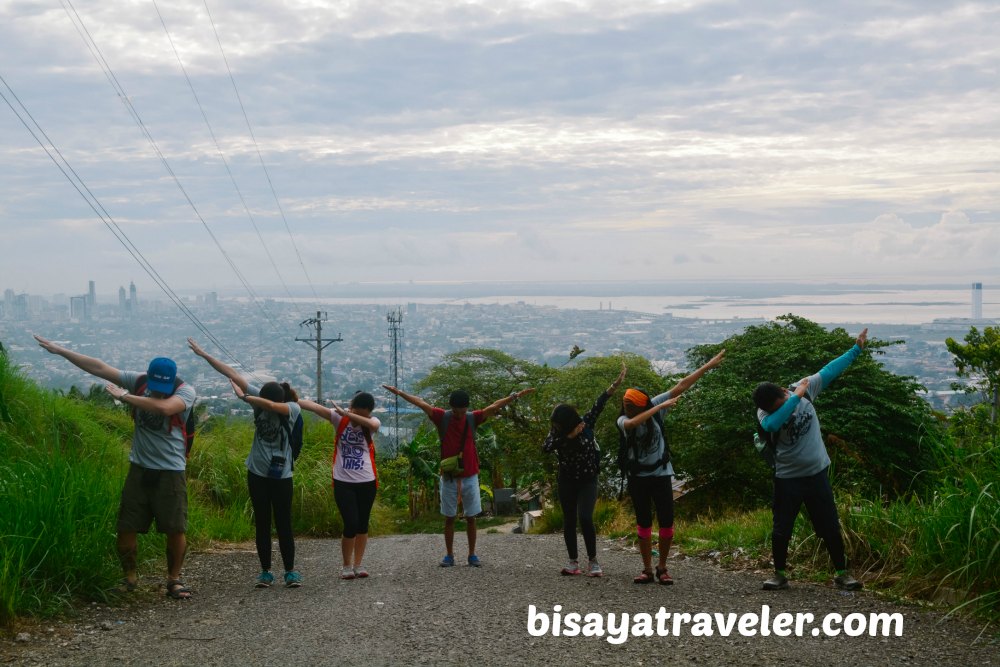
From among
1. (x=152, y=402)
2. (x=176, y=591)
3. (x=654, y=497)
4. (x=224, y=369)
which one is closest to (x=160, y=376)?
(x=152, y=402)

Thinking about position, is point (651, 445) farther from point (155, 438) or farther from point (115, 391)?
point (115, 391)

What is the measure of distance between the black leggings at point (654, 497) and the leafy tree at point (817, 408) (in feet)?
34.0

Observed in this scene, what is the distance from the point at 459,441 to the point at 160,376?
9.64ft

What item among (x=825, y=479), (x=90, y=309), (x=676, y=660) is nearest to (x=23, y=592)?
(x=676, y=660)

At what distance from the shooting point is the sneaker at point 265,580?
8.40 m

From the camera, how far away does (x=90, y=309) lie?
5809cm

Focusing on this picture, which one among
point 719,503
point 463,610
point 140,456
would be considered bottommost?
point 719,503

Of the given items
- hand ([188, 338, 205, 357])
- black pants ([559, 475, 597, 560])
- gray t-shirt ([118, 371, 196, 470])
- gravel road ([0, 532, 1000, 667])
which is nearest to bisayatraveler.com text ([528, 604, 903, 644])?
gravel road ([0, 532, 1000, 667])

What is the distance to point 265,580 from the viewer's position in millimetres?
8398

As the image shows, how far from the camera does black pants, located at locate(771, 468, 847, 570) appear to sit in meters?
7.45

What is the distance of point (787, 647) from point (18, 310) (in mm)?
53807

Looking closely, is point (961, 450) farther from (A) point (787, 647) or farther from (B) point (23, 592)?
(B) point (23, 592)

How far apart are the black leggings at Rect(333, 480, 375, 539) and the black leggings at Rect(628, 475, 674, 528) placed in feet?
7.93

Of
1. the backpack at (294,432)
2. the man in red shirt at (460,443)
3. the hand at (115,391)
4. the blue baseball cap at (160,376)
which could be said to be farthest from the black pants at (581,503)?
the hand at (115,391)
